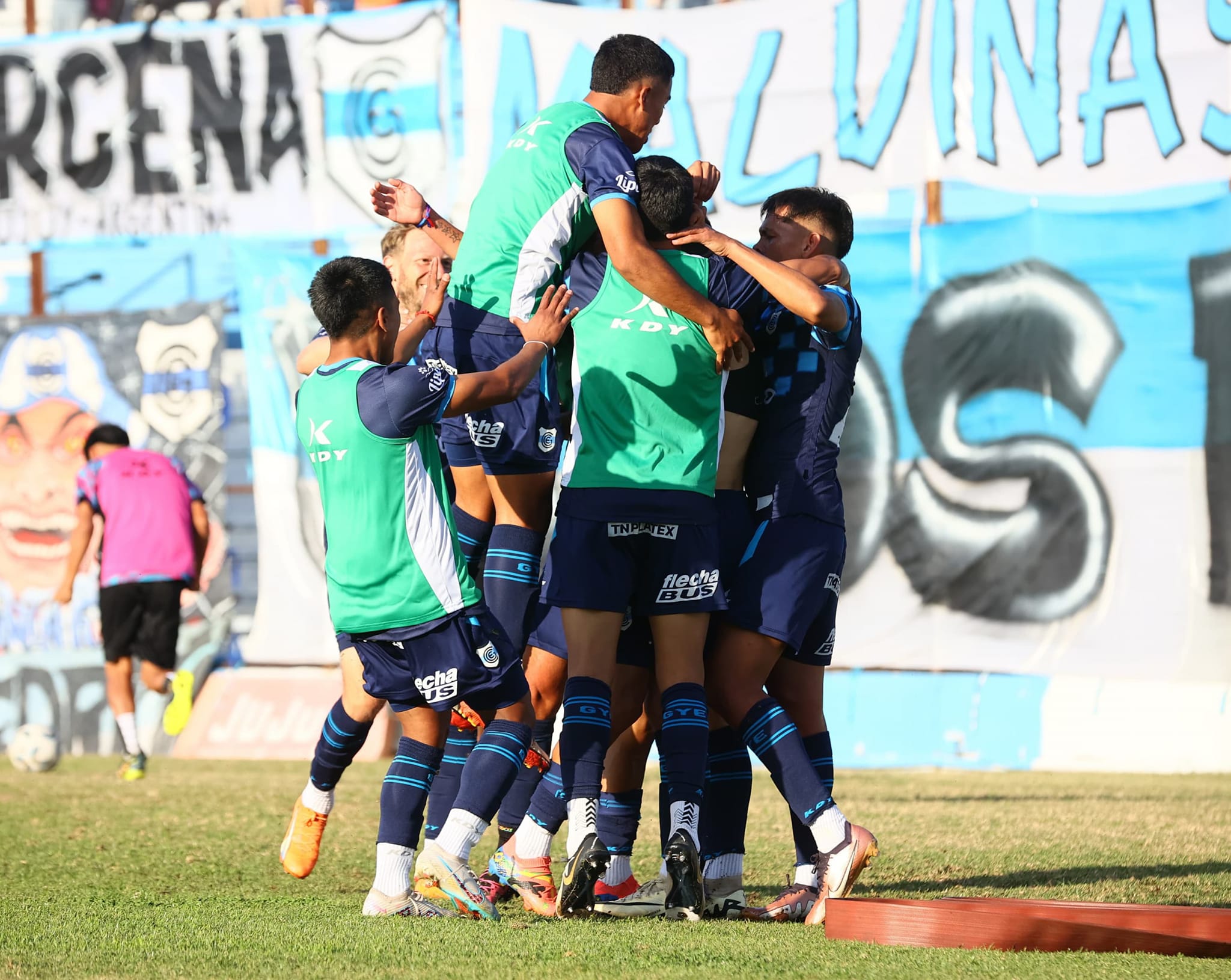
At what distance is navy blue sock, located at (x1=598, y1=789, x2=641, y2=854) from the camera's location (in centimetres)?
491

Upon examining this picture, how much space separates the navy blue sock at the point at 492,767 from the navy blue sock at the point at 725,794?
625 millimetres

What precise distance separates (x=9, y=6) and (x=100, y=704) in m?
6.67

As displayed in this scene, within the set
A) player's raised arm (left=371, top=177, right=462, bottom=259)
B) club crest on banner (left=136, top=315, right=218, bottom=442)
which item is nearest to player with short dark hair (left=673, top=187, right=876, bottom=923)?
player's raised arm (left=371, top=177, right=462, bottom=259)

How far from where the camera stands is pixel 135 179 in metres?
14.3

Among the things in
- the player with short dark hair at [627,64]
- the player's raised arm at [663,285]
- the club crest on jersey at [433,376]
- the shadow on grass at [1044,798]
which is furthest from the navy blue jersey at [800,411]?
the shadow on grass at [1044,798]

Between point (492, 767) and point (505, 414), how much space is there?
3.89 ft

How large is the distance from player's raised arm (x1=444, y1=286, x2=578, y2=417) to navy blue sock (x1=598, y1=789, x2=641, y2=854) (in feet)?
4.57

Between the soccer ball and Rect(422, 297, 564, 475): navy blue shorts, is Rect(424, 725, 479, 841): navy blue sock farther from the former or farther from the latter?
the soccer ball

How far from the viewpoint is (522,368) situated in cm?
442

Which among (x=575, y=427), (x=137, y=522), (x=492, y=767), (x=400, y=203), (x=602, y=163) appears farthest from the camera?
(x=137, y=522)

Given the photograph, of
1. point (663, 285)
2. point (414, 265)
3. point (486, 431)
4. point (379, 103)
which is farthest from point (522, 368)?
point (379, 103)

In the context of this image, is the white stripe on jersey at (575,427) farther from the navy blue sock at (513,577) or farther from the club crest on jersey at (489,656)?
the club crest on jersey at (489,656)

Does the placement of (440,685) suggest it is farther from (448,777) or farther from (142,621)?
(142,621)

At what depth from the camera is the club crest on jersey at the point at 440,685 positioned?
14.0 ft
